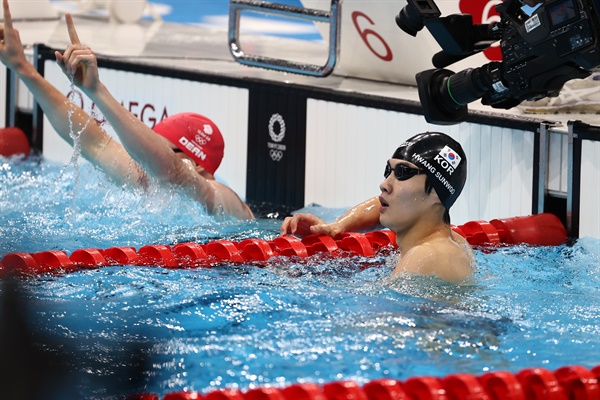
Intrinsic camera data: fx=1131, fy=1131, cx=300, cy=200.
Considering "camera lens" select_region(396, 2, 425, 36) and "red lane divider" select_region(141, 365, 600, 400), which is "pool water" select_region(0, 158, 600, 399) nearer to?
"red lane divider" select_region(141, 365, 600, 400)

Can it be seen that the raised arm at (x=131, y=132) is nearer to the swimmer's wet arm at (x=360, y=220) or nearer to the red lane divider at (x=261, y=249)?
the red lane divider at (x=261, y=249)

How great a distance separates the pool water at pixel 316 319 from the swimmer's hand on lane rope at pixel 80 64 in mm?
662

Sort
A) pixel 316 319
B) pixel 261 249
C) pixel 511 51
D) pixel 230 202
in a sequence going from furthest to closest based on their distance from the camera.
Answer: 1. pixel 230 202
2. pixel 261 249
3. pixel 511 51
4. pixel 316 319

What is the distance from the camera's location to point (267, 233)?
15.1 ft

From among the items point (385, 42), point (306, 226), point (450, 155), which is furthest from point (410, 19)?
point (385, 42)

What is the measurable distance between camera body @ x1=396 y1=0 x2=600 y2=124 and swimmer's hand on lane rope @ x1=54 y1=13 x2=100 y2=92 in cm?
110

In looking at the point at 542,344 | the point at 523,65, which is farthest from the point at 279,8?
the point at 542,344

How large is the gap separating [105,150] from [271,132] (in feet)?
3.53

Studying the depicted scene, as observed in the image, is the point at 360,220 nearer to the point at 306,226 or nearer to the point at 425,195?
the point at 306,226

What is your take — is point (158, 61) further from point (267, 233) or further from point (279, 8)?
point (267, 233)

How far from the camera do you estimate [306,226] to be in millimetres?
4004

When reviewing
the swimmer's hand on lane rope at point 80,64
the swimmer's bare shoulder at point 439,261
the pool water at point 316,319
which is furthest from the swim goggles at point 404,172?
the swimmer's hand on lane rope at point 80,64

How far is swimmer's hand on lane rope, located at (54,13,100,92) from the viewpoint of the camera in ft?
13.0

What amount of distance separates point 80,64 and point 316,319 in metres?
1.47
